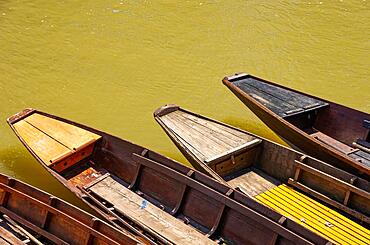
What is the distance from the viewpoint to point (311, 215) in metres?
8.20

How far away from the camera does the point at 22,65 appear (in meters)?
13.5

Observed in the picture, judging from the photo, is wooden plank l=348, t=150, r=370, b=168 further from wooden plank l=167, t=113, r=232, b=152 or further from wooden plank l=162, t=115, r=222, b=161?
wooden plank l=162, t=115, r=222, b=161

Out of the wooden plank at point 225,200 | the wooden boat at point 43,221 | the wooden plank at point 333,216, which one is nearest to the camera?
the wooden plank at point 225,200

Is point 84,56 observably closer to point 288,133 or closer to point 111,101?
point 111,101

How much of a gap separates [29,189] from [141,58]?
267 inches

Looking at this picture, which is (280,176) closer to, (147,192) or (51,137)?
(147,192)

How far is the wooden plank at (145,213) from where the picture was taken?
7.71 metres

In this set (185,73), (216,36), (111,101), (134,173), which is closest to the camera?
(134,173)

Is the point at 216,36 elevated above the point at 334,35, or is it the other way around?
the point at 334,35

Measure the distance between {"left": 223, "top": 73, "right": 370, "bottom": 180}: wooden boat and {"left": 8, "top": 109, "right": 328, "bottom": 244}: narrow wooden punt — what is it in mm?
2299

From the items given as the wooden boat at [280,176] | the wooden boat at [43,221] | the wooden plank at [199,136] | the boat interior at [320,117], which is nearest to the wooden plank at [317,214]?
the wooden boat at [280,176]

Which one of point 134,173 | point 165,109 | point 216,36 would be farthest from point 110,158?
point 216,36

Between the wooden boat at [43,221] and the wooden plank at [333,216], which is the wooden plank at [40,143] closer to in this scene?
the wooden boat at [43,221]

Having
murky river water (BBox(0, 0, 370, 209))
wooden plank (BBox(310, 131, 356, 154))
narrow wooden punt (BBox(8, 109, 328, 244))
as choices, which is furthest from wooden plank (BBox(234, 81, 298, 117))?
narrow wooden punt (BBox(8, 109, 328, 244))
